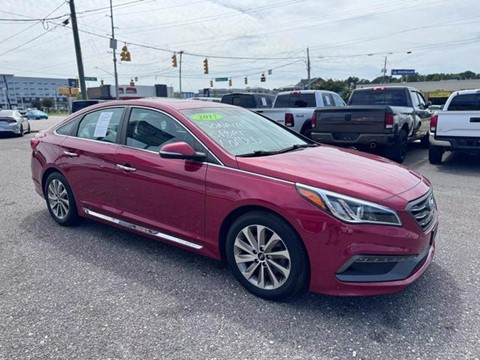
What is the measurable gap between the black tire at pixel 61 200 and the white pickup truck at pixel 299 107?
575 centimetres

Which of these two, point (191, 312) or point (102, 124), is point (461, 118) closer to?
point (102, 124)

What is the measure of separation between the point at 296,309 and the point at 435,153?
726 centimetres

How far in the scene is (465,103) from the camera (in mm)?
7891

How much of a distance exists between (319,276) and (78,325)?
1.77 m

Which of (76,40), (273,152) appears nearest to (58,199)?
(273,152)

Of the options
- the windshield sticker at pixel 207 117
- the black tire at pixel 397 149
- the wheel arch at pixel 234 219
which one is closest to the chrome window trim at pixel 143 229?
the wheel arch at pixel 234 219

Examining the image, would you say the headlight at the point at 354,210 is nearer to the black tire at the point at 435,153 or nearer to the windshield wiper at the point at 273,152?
the windshield wiper at the point at 273,152

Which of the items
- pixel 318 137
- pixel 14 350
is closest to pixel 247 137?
pixel 14 350

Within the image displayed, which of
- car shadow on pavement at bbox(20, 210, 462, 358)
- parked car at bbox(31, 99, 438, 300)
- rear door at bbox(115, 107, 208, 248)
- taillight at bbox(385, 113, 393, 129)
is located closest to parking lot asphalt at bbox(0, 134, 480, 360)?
car shadow on pavement at bbox(20, 210, 462, 358)

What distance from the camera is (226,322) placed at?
8.48ft

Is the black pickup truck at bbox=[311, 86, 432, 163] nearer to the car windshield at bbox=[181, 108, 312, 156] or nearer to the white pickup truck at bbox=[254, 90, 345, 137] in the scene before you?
the white pickup truck at bbox=[254, 90, 345, 137]

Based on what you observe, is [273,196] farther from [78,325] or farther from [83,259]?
[83,259]

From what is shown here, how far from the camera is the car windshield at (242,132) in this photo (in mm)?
3230

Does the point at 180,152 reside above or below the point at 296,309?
above
